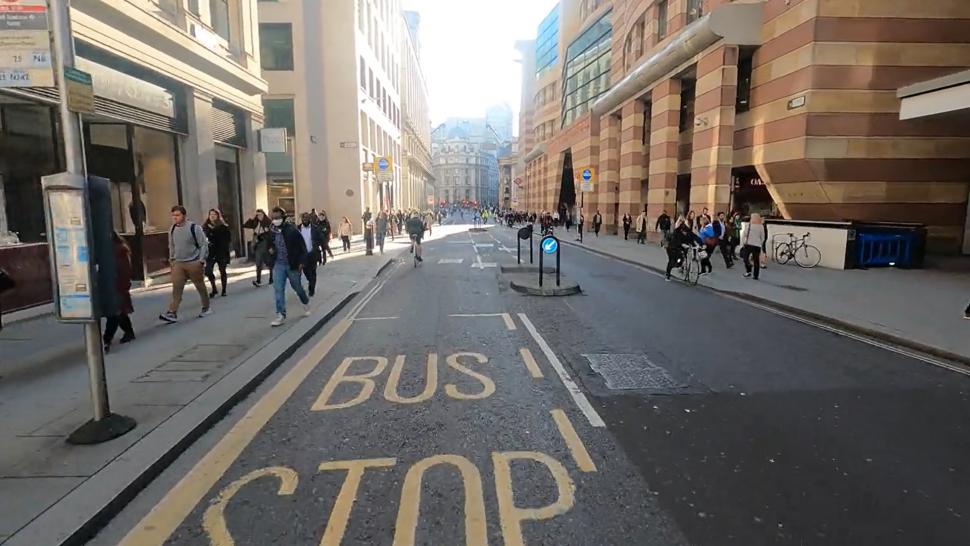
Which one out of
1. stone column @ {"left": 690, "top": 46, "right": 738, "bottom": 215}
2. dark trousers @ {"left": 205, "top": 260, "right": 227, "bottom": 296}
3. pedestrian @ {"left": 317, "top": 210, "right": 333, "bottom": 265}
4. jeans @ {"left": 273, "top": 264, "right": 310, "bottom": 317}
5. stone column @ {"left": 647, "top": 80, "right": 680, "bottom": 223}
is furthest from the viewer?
stone column @ {"left": 647, "top": 80, "right": 680, "bottom": 223}

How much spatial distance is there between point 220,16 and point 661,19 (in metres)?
21.3

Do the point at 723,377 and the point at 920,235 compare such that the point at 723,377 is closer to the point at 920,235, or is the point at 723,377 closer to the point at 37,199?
the point at 37,199

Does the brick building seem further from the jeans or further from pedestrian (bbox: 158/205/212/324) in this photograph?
pedestrian (bbox: 158/205/212/324)

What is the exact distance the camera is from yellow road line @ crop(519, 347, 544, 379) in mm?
6004

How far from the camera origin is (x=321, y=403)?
16.9 feet

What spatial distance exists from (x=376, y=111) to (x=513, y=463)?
128 feet

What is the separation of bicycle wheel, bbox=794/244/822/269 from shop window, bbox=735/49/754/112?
7240 millimetres

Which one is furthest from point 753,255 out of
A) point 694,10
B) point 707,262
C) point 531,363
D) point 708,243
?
point 694,10

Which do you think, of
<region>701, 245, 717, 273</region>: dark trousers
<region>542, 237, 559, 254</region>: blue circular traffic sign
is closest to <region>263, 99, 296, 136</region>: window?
<region>542, 237, 559, 254</region>: blue circular traffic sign

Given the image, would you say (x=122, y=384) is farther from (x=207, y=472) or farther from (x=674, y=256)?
(x=674, y=256)

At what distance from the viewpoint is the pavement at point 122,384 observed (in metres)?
3.49

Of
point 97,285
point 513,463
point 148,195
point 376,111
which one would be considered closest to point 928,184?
point 513,463

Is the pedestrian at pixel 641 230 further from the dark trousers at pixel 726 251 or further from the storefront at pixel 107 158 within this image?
the storefront at pixel 107 158

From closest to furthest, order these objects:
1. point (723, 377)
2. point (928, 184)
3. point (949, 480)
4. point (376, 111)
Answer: point (949, 480) < point (723, 377) < point (928, 184) < point (376, 111)
